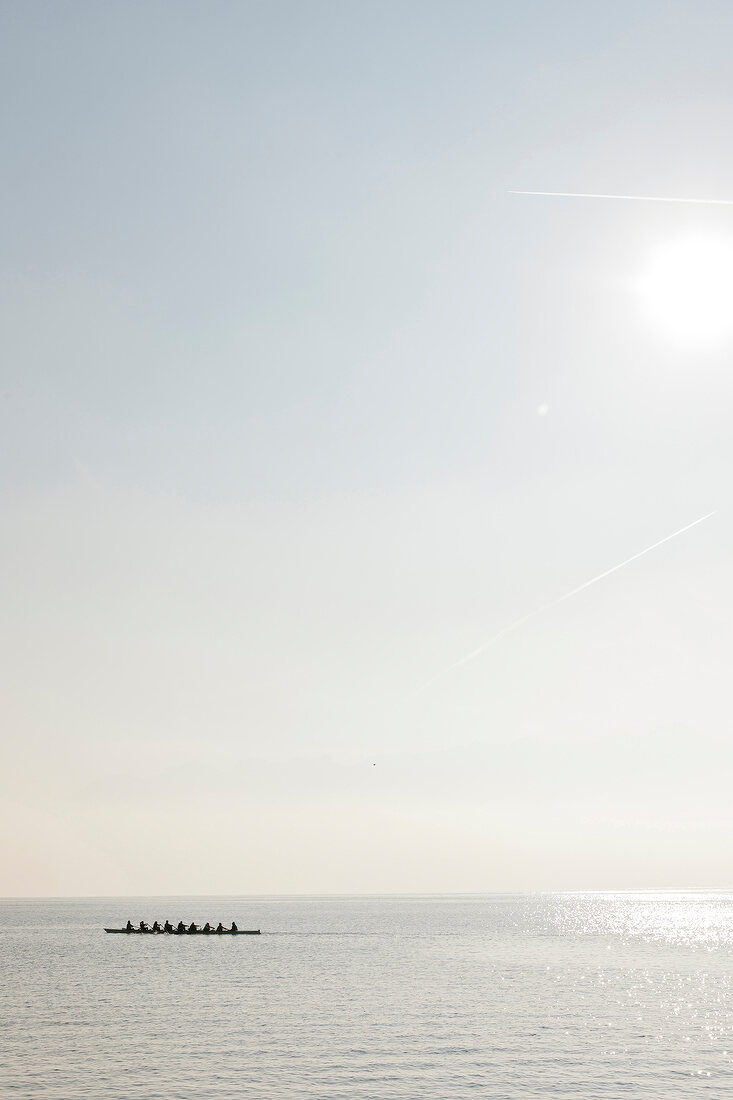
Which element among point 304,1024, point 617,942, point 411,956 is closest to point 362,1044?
point 304,1024

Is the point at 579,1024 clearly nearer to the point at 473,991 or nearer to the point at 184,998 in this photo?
the point at 473,991

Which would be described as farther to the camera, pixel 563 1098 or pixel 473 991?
pixel 473 991

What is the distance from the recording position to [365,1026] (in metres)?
55.5

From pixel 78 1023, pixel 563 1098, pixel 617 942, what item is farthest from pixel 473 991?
pixel 617 942

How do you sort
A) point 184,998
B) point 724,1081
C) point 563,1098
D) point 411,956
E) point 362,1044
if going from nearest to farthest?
point 563,1098, point 724,1081, point 362,1044, point 184,998, point 411,956

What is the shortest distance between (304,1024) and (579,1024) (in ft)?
54.8

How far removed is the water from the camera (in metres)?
41.4

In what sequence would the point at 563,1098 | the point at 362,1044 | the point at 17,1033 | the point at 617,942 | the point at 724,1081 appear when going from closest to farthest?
the point at 563,1098 → the point at 724,1081 → the point at 362,1044 → the point at 17,1033 → the point at 617,942

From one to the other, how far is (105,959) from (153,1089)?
73435 mm

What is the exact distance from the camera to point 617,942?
452ft

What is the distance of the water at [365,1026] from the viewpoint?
1630 inches

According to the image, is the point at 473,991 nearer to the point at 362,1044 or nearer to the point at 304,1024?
the point at 304,1024

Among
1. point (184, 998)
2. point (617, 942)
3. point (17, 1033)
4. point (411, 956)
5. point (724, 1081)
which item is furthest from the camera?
point (617, 942)

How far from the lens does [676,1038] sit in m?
52.6
